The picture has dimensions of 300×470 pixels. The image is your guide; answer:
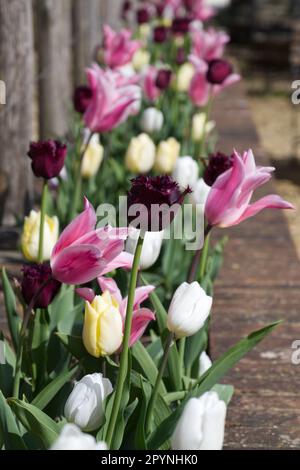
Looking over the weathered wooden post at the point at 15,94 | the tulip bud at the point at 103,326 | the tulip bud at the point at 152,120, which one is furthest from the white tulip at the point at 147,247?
the tulip bud at the point at 152,120

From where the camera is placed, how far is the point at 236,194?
1.77 metres

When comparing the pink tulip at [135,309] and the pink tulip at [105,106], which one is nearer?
the pink tulip at [135,309]

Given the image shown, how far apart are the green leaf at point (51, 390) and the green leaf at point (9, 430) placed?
17 centimetres

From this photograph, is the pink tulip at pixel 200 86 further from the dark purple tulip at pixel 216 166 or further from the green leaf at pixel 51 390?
the green leaf at pixel 51 390

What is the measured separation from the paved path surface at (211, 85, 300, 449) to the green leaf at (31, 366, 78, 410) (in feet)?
1.52

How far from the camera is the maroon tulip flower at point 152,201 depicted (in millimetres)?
1450

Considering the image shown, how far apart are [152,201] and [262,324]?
1477 millimetres

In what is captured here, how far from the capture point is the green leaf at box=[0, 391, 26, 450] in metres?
1.70

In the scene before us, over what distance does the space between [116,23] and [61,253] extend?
7.70 metres

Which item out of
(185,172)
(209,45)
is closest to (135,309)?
(185,172)

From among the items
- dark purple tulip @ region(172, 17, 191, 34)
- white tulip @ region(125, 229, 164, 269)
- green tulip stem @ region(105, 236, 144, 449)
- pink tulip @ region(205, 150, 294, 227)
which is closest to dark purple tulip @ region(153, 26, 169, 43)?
dark purple tulip @ region(172, 17, 191, 34)

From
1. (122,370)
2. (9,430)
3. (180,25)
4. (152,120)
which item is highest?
(180,25)

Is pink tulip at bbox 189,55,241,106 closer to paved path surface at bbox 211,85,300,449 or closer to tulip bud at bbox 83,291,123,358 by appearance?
paved path surface at bbox 211,85,300,449

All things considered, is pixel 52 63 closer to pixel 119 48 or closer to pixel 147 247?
pixel 119 48
